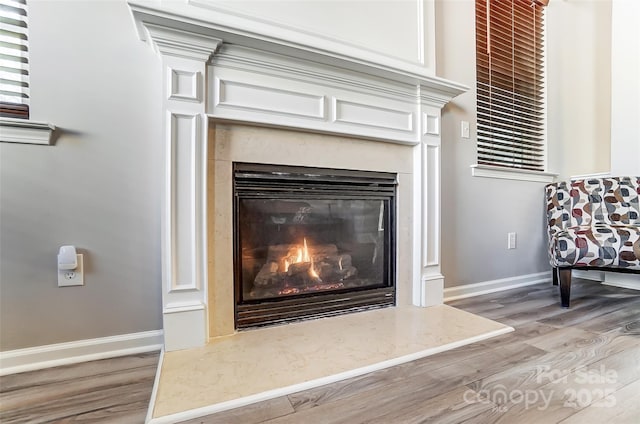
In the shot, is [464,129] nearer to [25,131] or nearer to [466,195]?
[466,195]

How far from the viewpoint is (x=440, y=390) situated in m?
0.96

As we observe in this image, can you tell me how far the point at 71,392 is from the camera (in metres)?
0.97

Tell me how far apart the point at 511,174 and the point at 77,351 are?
8.72 ft

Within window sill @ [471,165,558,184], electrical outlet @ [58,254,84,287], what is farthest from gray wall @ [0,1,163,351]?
window sill @ [471,165,558,184]

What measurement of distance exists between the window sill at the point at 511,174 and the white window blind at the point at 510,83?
7 centimetres

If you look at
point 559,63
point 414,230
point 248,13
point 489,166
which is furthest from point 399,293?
point 559,63

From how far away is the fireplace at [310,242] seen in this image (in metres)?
1.43

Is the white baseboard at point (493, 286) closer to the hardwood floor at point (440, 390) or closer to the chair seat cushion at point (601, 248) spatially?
the chair seat cushion at point (601, 248)

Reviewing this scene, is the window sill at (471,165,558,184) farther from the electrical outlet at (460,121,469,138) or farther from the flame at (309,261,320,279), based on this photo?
the flame at (309,261,320,279)

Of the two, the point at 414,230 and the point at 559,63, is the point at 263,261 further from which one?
the point at 559,63

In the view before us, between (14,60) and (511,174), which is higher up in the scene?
(14,60)

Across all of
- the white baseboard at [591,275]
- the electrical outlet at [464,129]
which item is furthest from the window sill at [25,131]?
the white baseboard at [591,275]

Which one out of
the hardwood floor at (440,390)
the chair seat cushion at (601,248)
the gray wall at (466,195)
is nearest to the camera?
the hardwood floor at (440,390)

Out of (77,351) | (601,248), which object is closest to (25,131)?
(77,351)
